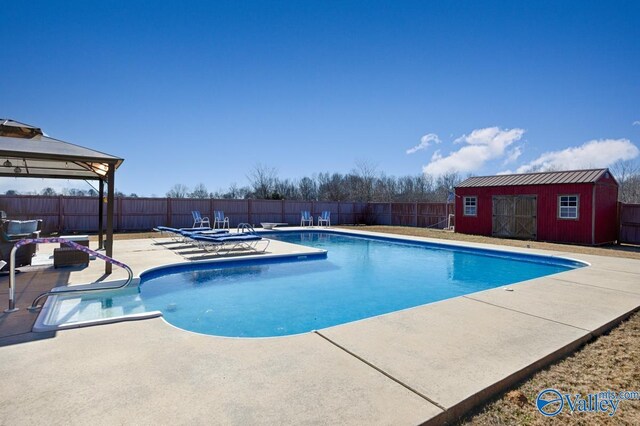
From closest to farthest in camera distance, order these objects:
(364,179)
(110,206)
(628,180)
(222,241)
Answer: (110,206) → (222,241) → (628,180) → (364,179)

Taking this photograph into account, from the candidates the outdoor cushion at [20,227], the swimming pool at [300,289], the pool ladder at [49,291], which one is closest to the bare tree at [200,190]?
the outdoor cushion at [20,227]

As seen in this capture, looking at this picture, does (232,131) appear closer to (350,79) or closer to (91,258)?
(350,79)

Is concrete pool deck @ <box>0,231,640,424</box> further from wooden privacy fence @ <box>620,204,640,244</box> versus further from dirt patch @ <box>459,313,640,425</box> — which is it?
wooden privacy fence @ <box>620,204,640,244</box>

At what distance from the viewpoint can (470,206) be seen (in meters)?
15.7

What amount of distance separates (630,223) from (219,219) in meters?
16.5

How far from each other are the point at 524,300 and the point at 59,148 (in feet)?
22.4

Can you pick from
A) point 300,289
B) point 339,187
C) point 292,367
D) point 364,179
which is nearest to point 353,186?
point 364,179

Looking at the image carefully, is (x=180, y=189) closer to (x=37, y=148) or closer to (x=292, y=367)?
(x=37, y=148)

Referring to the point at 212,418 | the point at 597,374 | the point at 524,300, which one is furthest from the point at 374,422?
the point at 524,300

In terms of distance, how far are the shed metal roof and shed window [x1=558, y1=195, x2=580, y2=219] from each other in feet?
1.98

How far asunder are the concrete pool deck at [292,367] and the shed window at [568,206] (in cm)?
993

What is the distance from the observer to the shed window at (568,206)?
477 inches

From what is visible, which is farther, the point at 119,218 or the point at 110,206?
the point at 119,218

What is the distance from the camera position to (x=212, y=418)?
1.86 meters
